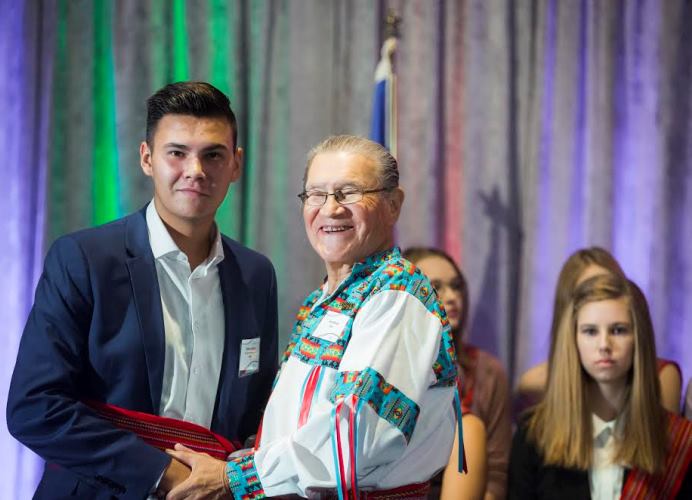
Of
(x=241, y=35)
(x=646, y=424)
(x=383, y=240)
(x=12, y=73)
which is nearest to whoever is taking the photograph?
(x=383, y=240)

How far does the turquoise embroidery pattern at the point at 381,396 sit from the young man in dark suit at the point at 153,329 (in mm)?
477

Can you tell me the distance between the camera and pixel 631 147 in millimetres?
4102

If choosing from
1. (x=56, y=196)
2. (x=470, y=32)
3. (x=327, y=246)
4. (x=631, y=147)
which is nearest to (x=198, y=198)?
(x=327, y=246)

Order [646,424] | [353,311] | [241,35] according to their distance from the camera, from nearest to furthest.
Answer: [353,311], [646,424], [241,35]

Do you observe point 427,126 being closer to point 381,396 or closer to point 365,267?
point 365,267

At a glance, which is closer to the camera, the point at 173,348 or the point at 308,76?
the point at 173,348

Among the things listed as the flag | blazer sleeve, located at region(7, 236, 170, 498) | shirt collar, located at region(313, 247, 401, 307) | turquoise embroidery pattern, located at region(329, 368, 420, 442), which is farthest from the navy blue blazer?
the flag

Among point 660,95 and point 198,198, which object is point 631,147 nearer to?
point 660,95

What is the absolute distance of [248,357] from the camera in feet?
7.41

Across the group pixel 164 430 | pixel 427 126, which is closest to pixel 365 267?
pixel 164 430

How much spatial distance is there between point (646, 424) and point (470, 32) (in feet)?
6.47

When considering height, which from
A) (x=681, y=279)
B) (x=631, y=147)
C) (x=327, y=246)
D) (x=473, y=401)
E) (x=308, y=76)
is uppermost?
(x=308, y=76)

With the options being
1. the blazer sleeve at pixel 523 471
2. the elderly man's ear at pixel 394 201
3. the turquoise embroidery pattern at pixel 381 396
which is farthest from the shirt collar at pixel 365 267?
the blazer sleeve at pixel 523 471

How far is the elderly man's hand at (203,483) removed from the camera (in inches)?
77.7
